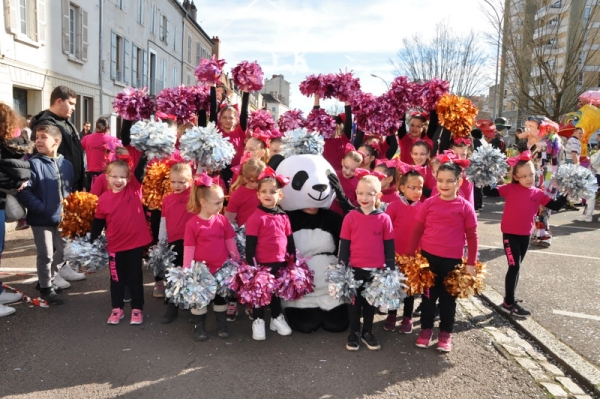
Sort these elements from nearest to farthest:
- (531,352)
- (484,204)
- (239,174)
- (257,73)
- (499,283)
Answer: (531,352) < (239,174) < (257,73) < (499,283) < (484,204)

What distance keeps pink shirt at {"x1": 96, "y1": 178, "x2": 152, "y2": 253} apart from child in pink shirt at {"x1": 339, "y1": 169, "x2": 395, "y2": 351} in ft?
6.38

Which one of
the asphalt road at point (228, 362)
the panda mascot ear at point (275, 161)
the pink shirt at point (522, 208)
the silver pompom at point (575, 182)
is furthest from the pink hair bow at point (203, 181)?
the silver pompom at point (575, 182)

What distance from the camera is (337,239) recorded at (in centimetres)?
473

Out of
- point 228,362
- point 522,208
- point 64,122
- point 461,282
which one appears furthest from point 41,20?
point 461,282

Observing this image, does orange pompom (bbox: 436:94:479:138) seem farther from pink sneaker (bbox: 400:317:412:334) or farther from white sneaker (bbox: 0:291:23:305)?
white sneaker (bbox: 0:291:23:305)

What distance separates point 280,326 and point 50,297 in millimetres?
2402

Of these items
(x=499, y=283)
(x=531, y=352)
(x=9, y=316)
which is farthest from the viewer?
(x=499, y=283)

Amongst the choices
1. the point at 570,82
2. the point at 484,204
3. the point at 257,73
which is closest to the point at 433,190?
the point at 257,73

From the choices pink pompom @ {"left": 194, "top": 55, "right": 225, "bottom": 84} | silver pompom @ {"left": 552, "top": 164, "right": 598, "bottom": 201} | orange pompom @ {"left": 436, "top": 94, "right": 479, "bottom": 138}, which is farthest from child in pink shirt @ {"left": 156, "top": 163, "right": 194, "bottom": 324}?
silver pompom @ {"left": 552, "top": 164, "right": 598, "bottom": 201}

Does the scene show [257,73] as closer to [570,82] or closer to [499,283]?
[499,283]

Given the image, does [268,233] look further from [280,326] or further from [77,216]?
[77,216]

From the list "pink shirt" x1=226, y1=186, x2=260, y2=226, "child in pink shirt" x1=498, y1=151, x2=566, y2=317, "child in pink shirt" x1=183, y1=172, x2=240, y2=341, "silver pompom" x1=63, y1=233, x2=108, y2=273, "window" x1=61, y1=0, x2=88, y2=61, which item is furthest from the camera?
"window" x1=61, y1=0, x2=88, y2=61

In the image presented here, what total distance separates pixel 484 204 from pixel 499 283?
26.8ft

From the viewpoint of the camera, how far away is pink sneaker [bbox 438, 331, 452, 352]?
4.13 meters
